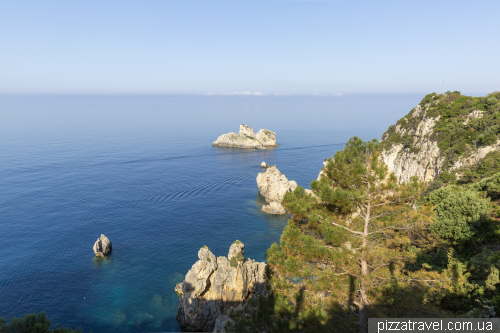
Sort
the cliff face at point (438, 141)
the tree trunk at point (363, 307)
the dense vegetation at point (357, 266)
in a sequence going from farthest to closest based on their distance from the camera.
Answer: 1. the cliff face at point (438, 141)
2. the dense vegetation at point (357, 266)
3. the tree trunk at point (363, 307)

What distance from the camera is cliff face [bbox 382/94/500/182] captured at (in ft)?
133

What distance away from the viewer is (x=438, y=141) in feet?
154

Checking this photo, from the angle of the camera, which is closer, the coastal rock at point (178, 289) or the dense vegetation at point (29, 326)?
the dense vegetation at point (29, 326)

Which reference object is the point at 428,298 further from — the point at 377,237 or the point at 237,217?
the point at 237,217

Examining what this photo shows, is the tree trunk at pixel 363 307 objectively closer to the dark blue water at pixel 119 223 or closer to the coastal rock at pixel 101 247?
the dark blue water at pixel 119 223

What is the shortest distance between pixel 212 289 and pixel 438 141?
44485 millimetres

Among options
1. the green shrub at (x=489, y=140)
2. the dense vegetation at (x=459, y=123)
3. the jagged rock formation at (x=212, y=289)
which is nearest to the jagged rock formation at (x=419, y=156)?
the dense vegetation at (x=459, y=123)

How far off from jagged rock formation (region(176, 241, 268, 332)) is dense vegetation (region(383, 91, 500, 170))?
35452 millimetres

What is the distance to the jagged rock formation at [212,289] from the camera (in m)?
34.5

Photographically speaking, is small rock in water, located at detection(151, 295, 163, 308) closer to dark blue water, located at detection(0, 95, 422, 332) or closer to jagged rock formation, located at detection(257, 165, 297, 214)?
dark blue water, located at detection(0, 95, 422, 332)

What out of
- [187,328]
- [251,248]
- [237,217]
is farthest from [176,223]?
[187,328]

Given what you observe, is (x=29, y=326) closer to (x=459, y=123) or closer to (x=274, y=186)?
(x=274, y=186)

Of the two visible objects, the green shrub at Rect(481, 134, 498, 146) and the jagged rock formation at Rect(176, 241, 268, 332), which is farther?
the green shrub at Rect(481, 134, 498, 146)

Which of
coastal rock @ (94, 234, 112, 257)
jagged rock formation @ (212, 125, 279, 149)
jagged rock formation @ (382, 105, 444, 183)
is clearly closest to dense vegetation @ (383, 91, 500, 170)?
jagged rock formation @ (382, 105, 444, 183)
